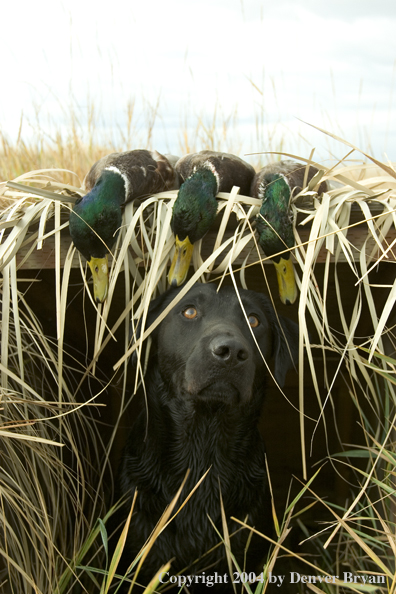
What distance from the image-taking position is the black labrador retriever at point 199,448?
1.78 meters

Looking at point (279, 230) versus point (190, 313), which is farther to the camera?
point (190, 313)

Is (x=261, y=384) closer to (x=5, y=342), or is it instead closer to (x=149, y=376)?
(x=149, y=376)

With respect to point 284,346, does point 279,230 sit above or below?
above

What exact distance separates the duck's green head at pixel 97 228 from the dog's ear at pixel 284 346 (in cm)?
70

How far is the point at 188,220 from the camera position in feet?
5.54

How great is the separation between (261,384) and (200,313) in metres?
0.38

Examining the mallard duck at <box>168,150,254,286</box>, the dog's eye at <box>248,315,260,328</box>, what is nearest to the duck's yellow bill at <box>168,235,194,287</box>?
the mallard duck at <box>168,150,254,286</box>

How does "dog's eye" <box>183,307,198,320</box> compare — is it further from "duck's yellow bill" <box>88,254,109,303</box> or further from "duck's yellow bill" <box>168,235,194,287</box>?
"duck's yellow bill" <box>88,254,109,303</box>

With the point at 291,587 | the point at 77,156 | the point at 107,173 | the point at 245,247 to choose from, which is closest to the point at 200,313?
the point at 245,247

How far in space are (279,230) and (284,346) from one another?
1.71 ft

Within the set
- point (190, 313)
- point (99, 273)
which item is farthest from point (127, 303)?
point (190, 313)

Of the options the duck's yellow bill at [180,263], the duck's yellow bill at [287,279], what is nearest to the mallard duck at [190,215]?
the duck's yellow bill at [180,263]

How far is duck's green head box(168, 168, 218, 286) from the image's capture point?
1690 mm

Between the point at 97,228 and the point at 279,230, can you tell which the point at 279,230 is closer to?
the point at 279,230
